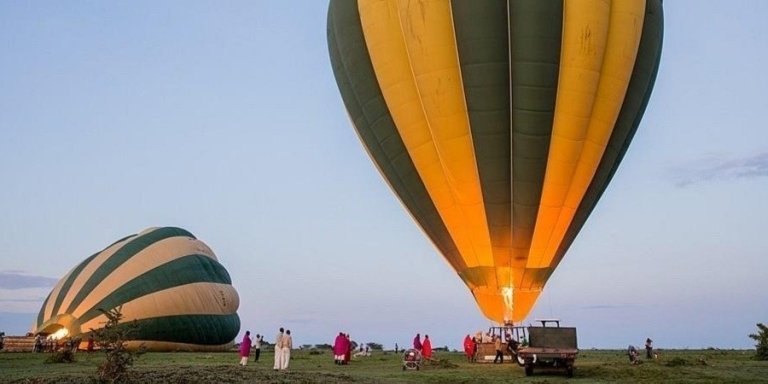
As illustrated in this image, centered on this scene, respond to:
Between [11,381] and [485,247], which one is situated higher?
[485,247]

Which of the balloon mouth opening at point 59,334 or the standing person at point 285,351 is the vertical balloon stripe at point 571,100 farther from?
the balloon mouth opening at point 59,334

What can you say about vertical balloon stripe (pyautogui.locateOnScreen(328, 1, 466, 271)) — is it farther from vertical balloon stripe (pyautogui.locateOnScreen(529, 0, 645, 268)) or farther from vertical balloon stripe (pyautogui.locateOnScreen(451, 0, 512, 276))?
vertical balloon stripe (pyautogui.locateOnScreen(529, 0, 645, 268))

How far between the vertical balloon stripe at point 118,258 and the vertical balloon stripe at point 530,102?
18.6 meters

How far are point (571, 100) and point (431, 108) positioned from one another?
4.72m

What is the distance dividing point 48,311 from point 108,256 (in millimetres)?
3519

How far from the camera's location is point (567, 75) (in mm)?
22000

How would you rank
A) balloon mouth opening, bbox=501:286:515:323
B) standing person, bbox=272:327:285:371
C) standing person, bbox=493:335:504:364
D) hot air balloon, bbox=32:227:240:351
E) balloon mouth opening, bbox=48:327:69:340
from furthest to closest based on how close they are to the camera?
hot air balloon, bbox=32:227:240:351
balloon mouth opening, bbox=48:327:69:340
standing person, bbox=493:335:504:364
balloon mouth opening, bbox=501:286:515:323
standing person, bbox=272:327:285:371

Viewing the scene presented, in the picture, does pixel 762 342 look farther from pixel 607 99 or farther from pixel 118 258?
pixel 118 258

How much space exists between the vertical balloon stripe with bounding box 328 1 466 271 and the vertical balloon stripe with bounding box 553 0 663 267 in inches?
183

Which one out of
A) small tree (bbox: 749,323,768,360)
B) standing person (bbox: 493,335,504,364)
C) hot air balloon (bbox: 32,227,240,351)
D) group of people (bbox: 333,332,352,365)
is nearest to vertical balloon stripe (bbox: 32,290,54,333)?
hot air balloon (bbox: 32,227,240,351)

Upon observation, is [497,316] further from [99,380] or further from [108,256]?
[108,256]

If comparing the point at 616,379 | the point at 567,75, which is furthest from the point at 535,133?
the point at 616,379

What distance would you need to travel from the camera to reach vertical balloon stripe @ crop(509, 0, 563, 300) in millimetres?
21469

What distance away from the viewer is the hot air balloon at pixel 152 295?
29.4m
